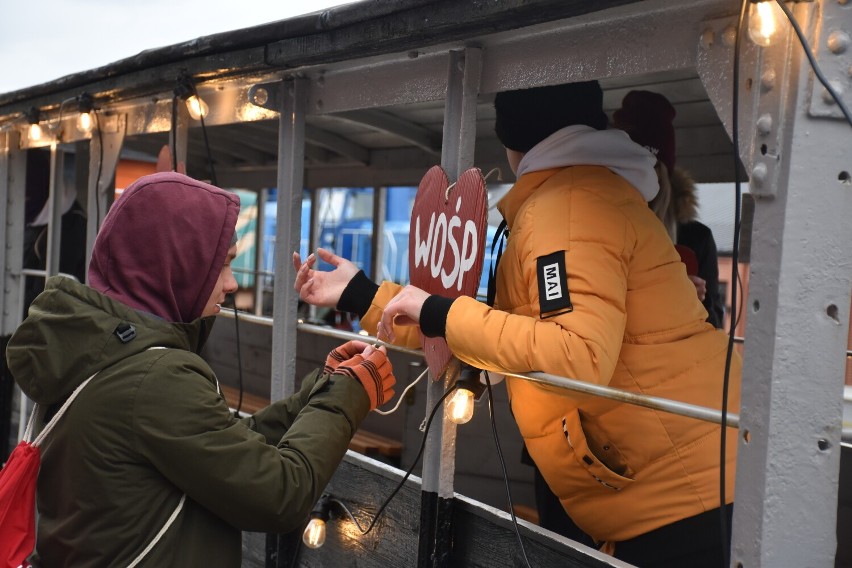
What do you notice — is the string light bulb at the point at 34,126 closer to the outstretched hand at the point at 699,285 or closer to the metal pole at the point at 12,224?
the metal pole at the point at 12,224

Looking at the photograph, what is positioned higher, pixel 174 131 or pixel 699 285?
pixel 174 131

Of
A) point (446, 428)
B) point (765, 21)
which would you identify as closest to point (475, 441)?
point (446, 428)

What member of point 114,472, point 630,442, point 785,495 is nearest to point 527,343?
point 630,442

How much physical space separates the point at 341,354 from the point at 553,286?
27.7 inches

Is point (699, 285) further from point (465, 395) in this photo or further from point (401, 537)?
point (401, 537)

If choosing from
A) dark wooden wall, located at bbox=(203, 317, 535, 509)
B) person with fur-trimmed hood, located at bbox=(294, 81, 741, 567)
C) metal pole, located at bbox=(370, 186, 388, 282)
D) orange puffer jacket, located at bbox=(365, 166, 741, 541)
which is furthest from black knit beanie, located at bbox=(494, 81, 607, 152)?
metal pole, located at bbox=(370, 186, 388, 282)

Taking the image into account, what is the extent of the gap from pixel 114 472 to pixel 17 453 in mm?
308

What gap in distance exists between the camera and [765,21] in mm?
1574

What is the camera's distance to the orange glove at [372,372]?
2.15 metres

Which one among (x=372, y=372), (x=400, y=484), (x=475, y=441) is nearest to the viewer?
(x=372, y=372)

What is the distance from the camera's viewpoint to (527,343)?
1889 mm

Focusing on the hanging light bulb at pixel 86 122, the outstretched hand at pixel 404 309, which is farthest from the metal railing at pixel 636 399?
the hanging light bulb at pixel 86 122

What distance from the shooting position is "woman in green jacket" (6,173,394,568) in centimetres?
172

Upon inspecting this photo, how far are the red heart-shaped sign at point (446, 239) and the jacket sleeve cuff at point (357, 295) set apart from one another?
0.17 metres
